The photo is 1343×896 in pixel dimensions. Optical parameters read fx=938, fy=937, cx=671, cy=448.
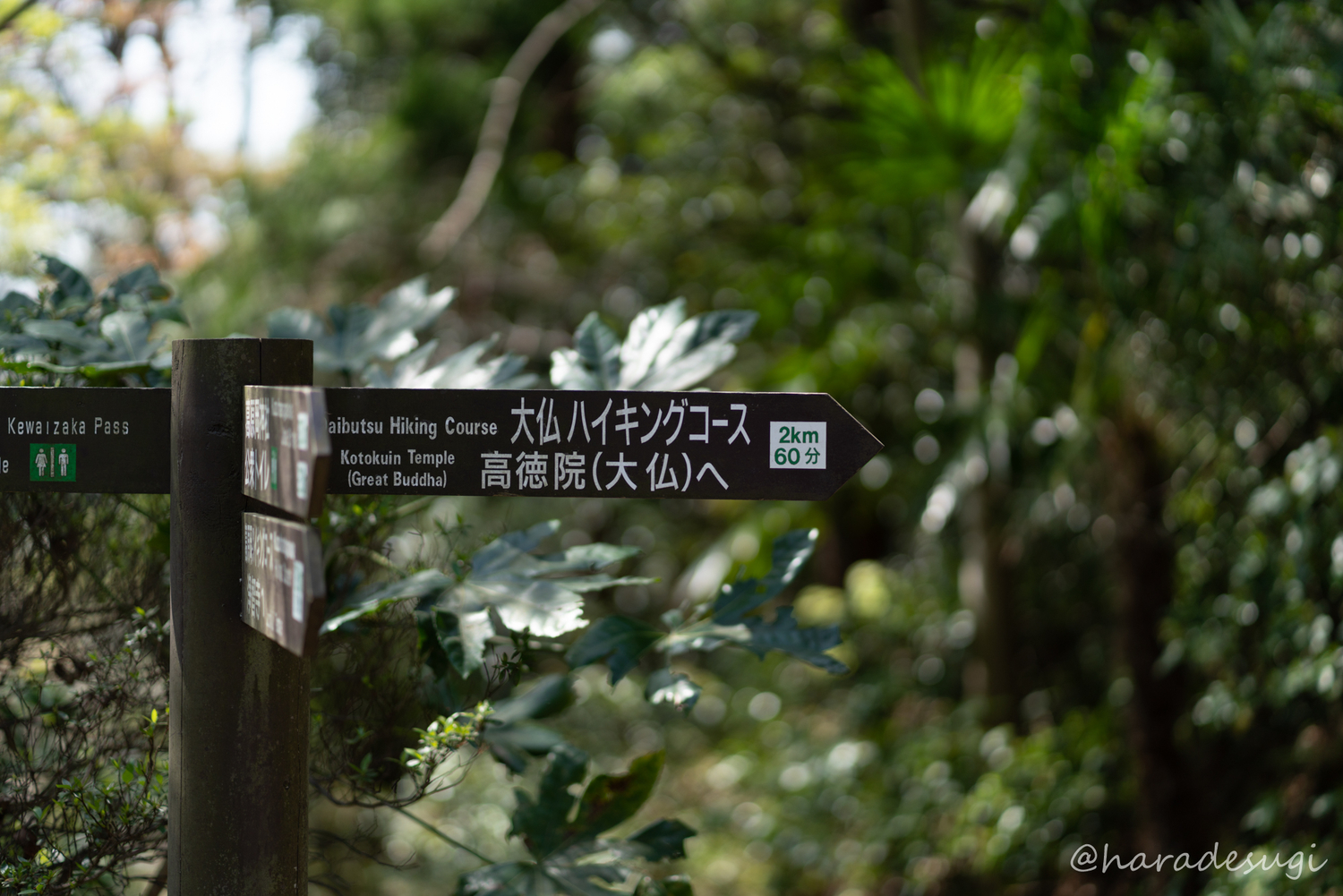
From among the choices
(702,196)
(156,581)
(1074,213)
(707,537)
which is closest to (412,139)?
(702,196)

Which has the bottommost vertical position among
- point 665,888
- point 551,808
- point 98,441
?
point 665,888

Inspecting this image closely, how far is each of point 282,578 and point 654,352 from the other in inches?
Result: 25.4

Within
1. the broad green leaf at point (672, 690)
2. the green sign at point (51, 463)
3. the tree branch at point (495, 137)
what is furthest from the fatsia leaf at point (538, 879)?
the tree branch at point (495, 137)

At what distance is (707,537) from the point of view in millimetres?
5402

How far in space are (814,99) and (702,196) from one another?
78 centimetres

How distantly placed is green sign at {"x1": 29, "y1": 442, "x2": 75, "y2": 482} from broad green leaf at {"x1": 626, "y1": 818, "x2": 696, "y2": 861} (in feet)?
2.91

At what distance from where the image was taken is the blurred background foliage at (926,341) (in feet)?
7.62

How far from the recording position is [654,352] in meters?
1.41

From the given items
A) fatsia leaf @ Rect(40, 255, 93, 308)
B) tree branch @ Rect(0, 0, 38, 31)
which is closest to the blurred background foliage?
fatsia leaf @ Rect(40, 255, 93, 308)

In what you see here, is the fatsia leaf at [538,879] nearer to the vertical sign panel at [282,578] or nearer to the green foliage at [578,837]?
the green foliage at [578,837]

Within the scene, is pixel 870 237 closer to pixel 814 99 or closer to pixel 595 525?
pixel 814 99

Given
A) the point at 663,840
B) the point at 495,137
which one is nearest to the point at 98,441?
the point at 663,840

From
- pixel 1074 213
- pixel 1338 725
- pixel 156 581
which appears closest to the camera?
pixel 156 581

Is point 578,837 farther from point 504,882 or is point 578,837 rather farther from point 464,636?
point 464,636
